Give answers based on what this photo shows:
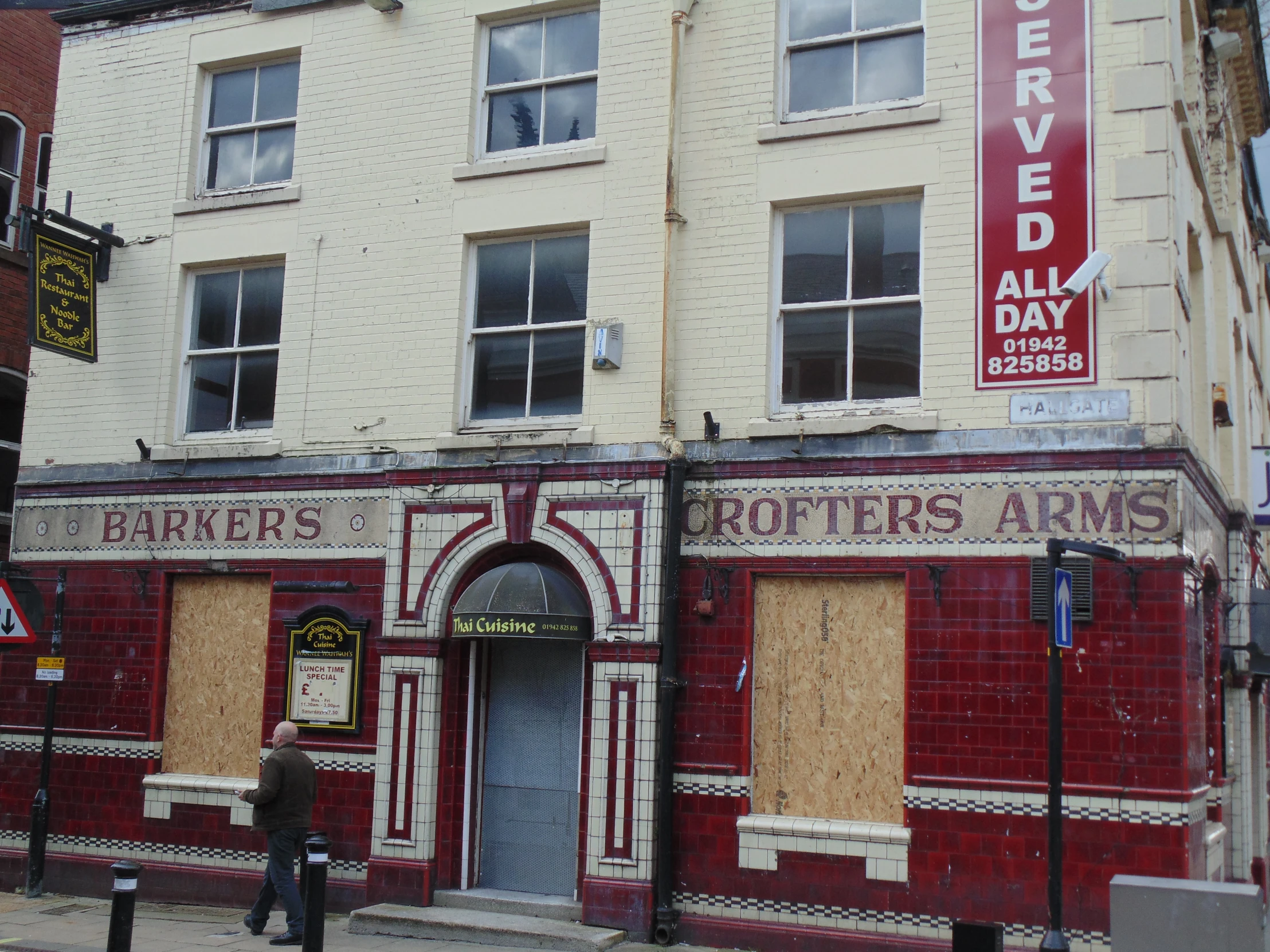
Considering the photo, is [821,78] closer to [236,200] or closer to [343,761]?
[236,200]

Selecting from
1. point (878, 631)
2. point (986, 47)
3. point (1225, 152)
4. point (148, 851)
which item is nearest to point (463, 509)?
point (878, 631)

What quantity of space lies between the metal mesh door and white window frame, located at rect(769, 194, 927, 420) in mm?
3211

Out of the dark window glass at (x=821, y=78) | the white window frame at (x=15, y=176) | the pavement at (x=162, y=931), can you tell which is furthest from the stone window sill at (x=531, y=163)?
the white window frame at (x=15, y=176)

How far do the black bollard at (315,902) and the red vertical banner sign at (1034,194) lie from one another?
258 inches

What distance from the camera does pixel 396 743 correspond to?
40.2 ft

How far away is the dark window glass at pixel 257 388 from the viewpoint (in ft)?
45.7

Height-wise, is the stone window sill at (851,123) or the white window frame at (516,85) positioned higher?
the white window frame at (516,85)

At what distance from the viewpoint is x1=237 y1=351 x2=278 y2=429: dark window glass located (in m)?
13.9

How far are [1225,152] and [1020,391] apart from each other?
6.80 metres

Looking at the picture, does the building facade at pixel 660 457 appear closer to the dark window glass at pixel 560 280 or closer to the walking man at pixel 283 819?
the dark window glass at pixel 560 280

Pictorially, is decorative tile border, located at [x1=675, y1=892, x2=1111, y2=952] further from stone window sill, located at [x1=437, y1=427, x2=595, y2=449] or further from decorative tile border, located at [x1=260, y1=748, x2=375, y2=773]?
stone window sill, located at [x1=437, y1=427, x2=595, y2=449]

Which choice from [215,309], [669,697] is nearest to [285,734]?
[669,697]

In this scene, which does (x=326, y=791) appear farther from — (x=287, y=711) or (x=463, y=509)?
(x=463, y=509)

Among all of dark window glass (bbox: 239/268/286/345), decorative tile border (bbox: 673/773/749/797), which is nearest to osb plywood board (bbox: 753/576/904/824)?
decorative tile border (bbox: 673/773/749/797)
